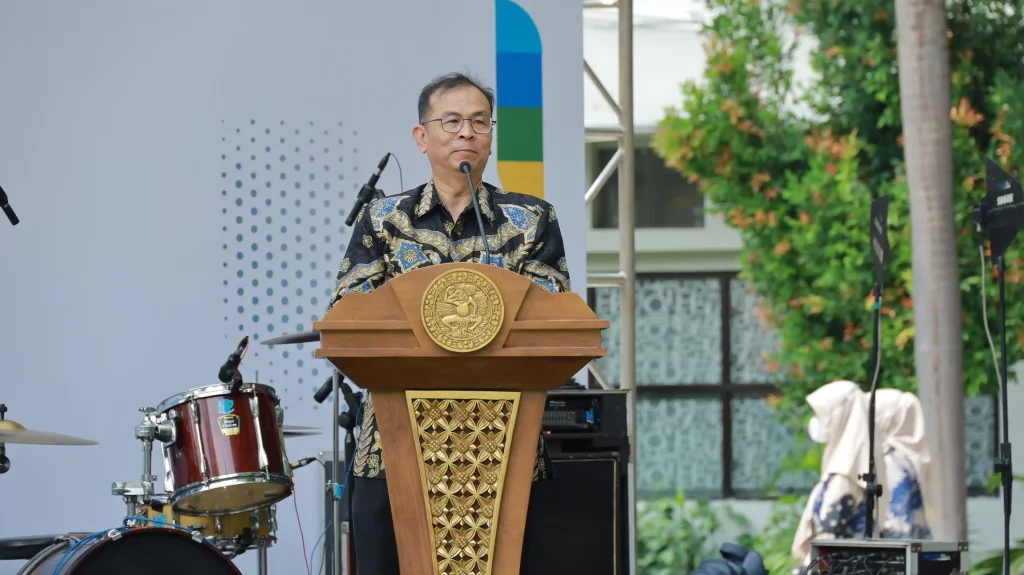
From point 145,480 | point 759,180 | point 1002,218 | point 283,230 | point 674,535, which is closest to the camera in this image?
point 145,480

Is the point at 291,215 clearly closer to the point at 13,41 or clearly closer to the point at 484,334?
the point at 13,41

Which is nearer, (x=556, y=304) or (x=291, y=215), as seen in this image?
(x=556, y=304)

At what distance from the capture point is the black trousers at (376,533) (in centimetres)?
243

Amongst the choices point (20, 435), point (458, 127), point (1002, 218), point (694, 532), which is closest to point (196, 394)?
point (20, 435)

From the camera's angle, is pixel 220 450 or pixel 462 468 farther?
pixel 220 450

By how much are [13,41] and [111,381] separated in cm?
135

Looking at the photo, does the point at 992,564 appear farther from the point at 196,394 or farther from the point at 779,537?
the point at 196,394

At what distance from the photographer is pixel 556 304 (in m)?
2.25

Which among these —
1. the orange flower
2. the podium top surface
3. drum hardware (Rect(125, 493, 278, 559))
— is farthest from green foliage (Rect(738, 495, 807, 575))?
the podium top surface

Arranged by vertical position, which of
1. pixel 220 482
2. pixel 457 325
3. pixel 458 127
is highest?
pixel 458 127

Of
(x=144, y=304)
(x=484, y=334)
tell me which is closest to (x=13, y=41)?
(x=144, y=304)

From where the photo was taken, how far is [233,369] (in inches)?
159

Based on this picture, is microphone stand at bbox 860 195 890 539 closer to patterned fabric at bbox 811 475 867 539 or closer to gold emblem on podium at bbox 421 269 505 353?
patterned fabric at bbox 811 475 867 539

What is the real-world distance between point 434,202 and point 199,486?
5.95 ft
